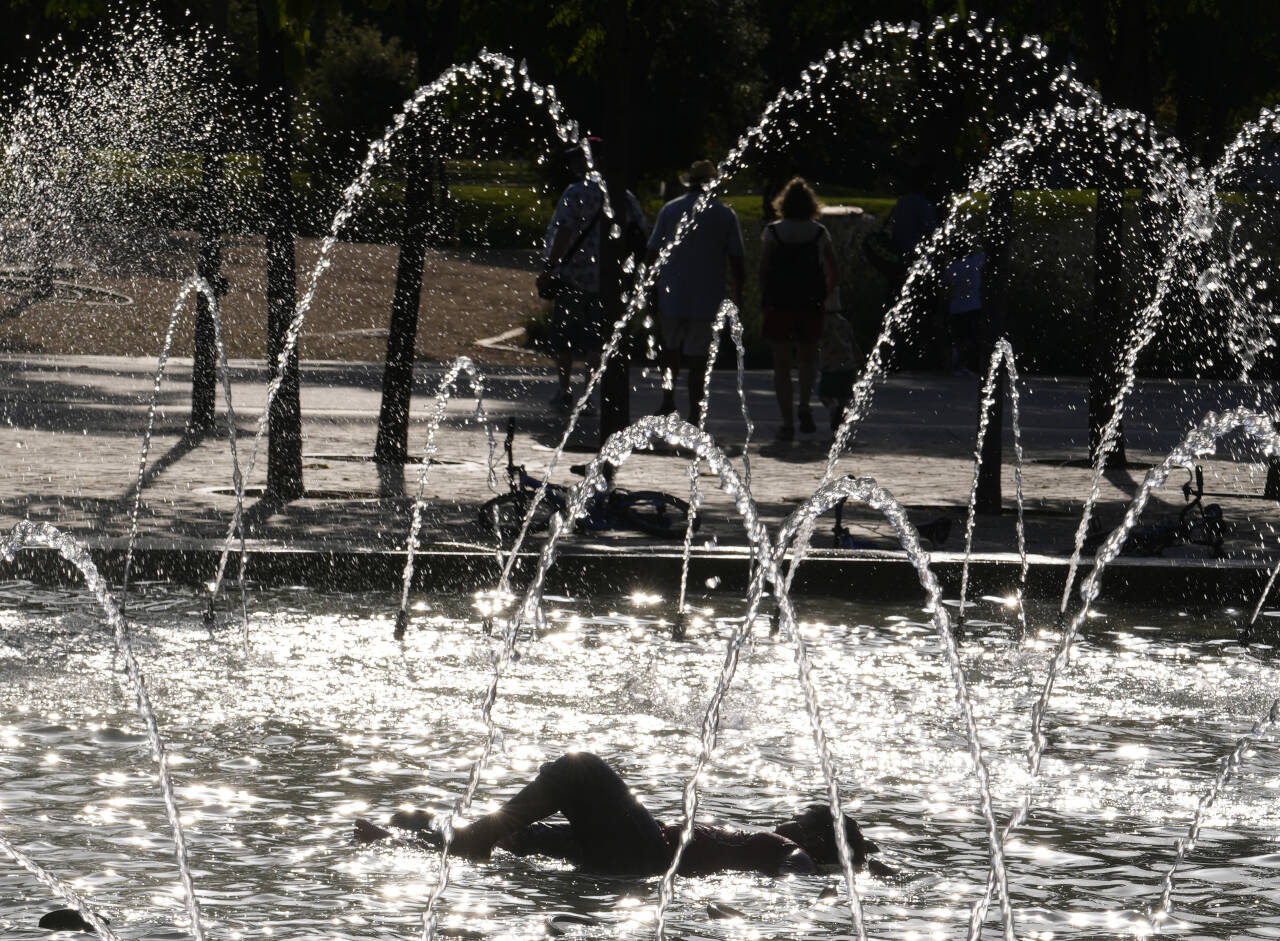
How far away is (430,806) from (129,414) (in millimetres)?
9147

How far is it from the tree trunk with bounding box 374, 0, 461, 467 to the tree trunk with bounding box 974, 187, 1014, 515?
2.80 m

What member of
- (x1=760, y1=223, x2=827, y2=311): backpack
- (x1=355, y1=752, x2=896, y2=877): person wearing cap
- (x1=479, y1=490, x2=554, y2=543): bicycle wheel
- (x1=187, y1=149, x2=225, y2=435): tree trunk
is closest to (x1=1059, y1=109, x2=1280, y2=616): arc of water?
(x1=760, y1=223, x2=827, y2=311): backpack

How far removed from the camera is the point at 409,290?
1116 cm

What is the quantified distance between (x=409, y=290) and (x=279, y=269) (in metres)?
1.11

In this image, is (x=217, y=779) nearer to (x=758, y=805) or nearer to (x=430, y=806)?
(x=430, y=806)

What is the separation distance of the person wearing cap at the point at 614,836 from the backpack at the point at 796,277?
8879 millimetres

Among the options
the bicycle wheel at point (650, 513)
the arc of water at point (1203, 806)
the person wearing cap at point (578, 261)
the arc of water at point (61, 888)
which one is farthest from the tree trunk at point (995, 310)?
the arc of water at point (61, 888)

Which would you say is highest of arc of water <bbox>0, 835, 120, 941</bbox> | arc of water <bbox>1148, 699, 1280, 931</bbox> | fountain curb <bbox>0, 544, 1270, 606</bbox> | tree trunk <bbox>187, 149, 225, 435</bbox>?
tree trunk <bbox>187, 149, 225, 435</bbox>

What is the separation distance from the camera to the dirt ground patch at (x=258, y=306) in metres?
19.8

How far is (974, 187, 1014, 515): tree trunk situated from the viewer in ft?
33.2

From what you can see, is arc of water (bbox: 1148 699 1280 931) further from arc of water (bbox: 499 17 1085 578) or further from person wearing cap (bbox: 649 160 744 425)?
person wearing cap (bbox: 649 160 744 425)

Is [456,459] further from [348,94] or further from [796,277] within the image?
[348,94]

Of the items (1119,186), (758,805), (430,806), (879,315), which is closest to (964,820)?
(758,805)

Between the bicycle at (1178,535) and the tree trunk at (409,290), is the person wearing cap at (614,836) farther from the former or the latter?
the tree trunk at (409,290)
